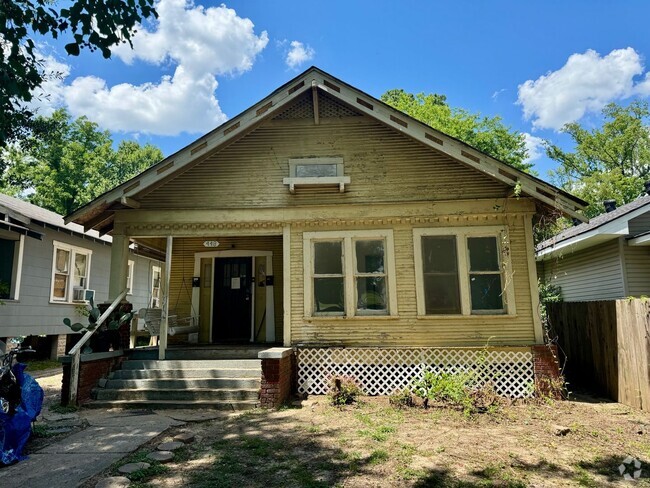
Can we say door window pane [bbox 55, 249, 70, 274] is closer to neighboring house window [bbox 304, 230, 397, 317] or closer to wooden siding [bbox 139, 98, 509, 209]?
wooden siding [bbox 139, 98, 509, 209]

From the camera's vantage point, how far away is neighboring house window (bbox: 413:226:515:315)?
872 centimetres

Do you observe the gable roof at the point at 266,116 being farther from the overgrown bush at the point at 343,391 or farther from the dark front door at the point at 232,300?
the overgrown bush at the point at 343,391

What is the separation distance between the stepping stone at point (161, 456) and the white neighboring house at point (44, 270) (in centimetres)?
799

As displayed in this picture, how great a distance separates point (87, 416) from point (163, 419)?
4.63 feet

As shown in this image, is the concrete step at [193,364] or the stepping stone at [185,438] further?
the concrete step at [193,364]

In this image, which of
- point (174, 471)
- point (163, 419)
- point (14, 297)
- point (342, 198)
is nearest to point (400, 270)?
point (342, 198)

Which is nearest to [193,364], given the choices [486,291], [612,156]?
[486,291]

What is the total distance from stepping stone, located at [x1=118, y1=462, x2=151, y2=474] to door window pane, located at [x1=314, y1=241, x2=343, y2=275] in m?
5.28

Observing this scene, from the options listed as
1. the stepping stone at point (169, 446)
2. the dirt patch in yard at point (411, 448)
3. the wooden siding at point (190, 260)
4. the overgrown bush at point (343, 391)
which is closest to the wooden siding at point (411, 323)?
the overgrown bush at point (343, 391)

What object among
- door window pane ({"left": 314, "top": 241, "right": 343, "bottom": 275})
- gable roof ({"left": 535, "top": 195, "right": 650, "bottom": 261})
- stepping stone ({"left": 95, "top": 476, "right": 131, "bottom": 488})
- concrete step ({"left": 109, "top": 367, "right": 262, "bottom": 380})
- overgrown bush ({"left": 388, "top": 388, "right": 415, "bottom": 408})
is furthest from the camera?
gable roof ({"left": 535, "top": 195, "right": 650, "bottom": 261})

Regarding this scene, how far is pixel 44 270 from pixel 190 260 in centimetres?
546

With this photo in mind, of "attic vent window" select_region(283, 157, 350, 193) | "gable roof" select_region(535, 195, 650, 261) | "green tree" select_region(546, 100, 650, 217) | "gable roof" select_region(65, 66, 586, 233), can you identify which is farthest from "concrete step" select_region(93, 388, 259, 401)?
"green tree" select_region(546, 100, 650, 217)

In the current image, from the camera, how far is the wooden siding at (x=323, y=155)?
9070 millimetres

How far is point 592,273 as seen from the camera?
12977 mm
